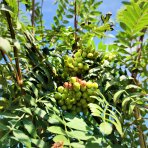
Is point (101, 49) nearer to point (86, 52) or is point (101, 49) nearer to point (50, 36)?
point (86, 52)

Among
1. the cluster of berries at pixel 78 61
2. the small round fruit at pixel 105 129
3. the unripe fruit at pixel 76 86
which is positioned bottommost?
the small round fruit at pixel 105 129

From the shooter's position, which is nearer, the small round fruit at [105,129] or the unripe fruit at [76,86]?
the small round fruit at [105,129]

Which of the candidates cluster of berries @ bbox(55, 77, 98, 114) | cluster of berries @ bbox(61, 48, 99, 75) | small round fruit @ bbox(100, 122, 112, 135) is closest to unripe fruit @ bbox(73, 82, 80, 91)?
cluster of berries @ bbox(55, 77, 98, 114)

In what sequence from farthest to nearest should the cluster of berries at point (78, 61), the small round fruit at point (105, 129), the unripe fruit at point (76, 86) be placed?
1. the cluster of berries at point (78, 61)
2. the unripe fruit at point (76, 86)
3. the small round fruit at point (105, 129)

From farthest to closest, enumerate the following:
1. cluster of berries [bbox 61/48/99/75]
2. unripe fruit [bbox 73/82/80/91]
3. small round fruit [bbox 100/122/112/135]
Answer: cluster of berries [bbox 61/48/99/75] < unripe fruit [bbox 73/82/80/91] < small round fruit [bbox 100/122/112/135]

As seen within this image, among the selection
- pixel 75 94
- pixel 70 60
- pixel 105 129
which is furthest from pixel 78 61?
pixel 105 129

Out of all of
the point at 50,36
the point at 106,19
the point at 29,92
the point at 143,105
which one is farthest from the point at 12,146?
the point at 106,19

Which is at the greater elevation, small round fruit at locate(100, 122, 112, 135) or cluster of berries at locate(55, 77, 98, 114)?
cluster of berries at locate(55, 77, 98, 114)

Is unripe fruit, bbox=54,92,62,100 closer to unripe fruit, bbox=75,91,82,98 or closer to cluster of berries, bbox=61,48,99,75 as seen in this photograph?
unripe fruit, bbox=75,91,82,98

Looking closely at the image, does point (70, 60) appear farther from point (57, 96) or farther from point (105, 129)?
point (105, 129)

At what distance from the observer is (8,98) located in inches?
66.5

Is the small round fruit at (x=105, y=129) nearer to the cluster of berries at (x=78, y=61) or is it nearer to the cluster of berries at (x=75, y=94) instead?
the cluster of berries at (x=75, y=94)

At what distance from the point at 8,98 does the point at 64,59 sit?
273 millimetres

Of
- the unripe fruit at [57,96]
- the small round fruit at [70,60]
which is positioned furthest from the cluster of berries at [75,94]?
the small round fruit at [70,60]
